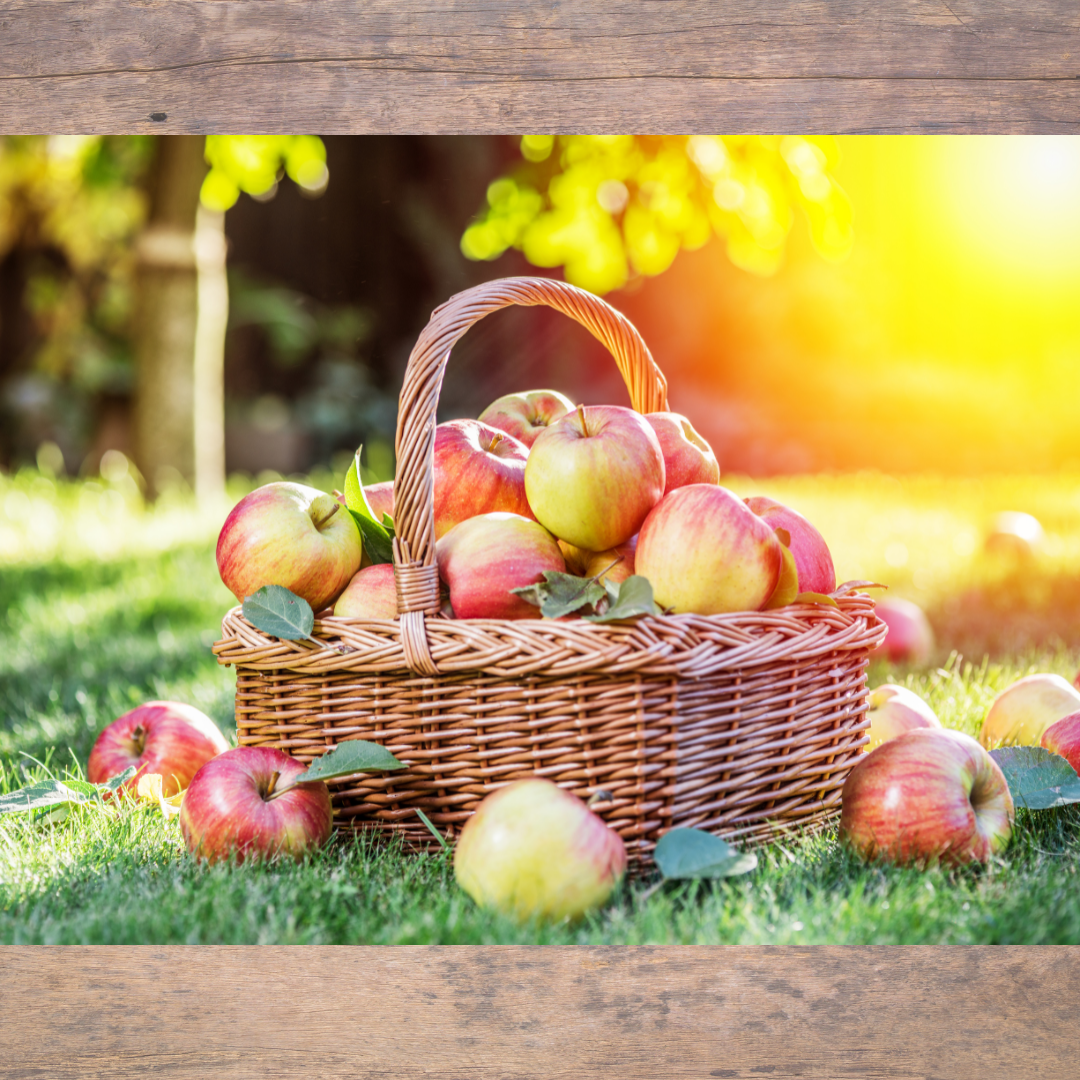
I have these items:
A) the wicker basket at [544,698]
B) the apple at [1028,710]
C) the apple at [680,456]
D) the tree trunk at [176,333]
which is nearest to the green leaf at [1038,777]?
the apple at [1028,710]

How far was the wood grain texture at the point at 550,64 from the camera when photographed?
1.37m

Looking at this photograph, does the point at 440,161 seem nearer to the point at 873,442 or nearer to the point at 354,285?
the point at 354,285

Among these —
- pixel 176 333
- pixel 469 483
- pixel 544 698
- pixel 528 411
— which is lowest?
pixel 544 698

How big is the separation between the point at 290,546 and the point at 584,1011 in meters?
0.73

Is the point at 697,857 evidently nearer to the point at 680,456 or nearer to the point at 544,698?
the point at 544,698

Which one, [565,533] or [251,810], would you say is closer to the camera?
[251,810]

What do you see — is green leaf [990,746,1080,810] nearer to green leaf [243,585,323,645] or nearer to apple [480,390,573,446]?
apple [480,390,573,446]

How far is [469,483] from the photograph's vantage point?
1.64 metres

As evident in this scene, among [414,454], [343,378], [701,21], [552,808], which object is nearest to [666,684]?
[552,808]

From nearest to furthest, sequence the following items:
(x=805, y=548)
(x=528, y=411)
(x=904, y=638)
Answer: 1. (x=805, y=548)
2. (x=528, y=411)
3. (x=904, y=638)

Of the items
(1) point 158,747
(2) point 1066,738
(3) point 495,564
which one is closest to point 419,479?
(3) point 495,564

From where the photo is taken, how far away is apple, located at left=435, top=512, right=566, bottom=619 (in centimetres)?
146

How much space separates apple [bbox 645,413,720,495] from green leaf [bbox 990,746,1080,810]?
0.60 metres

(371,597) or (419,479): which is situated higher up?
(419,479)
